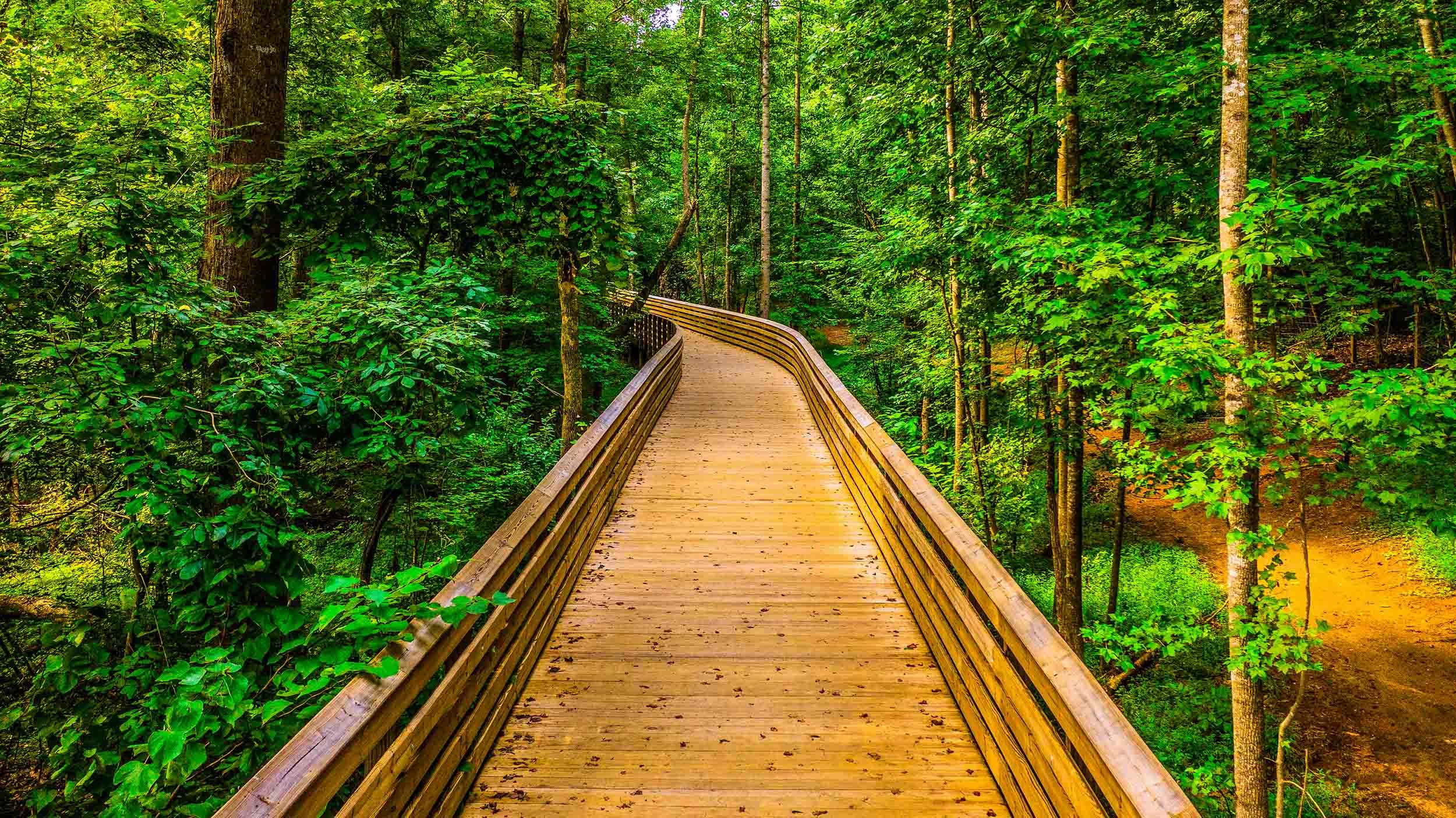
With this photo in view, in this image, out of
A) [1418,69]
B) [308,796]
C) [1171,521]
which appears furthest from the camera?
[1171,521]

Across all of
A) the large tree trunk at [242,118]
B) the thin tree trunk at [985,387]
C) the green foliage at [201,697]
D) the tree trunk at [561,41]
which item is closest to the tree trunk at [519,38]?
the tree trunk at [561,41]

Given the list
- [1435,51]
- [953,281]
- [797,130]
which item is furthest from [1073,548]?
[797,130]

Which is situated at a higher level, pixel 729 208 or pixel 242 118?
pixel 729 208

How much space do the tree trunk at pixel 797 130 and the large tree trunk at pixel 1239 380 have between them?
58.8 ft

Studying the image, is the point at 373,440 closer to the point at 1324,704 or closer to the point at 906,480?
the point at 906,480

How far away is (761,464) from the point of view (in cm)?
843

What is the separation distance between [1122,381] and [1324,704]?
23.2 feet

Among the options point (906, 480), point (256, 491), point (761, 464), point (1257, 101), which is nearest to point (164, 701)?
point (256, 491)

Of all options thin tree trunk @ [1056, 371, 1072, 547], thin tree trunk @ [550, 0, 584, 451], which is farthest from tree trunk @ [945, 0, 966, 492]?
thin tree trunk @ [550, 0, 584, 451]

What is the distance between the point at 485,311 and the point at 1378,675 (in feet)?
41.5

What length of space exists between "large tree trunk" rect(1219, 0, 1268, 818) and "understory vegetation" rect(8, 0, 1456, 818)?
32 mm

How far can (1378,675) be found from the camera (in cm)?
931

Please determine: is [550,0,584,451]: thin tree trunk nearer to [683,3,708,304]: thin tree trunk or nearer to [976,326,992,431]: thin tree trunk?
[976,326,992,431]: thin tree trunk

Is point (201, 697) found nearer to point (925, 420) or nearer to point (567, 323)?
point (567, 323)
